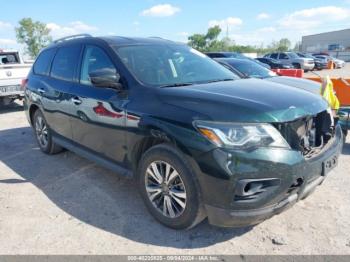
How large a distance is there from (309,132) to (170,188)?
1.41 metres

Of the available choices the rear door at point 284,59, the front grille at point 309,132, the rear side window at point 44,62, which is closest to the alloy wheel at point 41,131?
the rear side window at point 44,62

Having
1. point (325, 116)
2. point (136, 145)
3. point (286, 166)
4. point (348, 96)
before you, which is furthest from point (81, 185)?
point (348, 96)

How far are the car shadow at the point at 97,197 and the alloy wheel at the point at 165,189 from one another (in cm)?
22

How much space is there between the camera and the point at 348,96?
24.8 ft

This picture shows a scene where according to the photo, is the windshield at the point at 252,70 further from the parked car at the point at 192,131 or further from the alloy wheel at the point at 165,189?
the alloy wheel at the point at 165,189

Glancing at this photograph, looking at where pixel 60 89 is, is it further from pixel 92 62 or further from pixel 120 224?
pixel 120 224

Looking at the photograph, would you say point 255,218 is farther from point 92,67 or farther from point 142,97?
point 92,67

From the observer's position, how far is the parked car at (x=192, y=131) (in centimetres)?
265

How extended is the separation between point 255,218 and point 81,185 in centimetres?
250

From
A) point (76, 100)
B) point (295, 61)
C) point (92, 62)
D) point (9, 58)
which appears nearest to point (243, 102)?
point (92, 62)

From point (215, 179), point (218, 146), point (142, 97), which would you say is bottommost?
point (215, 179)

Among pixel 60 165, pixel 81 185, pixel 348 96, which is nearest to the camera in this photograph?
pixel 81 185

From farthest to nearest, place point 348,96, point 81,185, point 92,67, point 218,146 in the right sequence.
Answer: point 348,96 < point 81,185 < point 92,67 < point 218,146

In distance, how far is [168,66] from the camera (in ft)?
12.6
